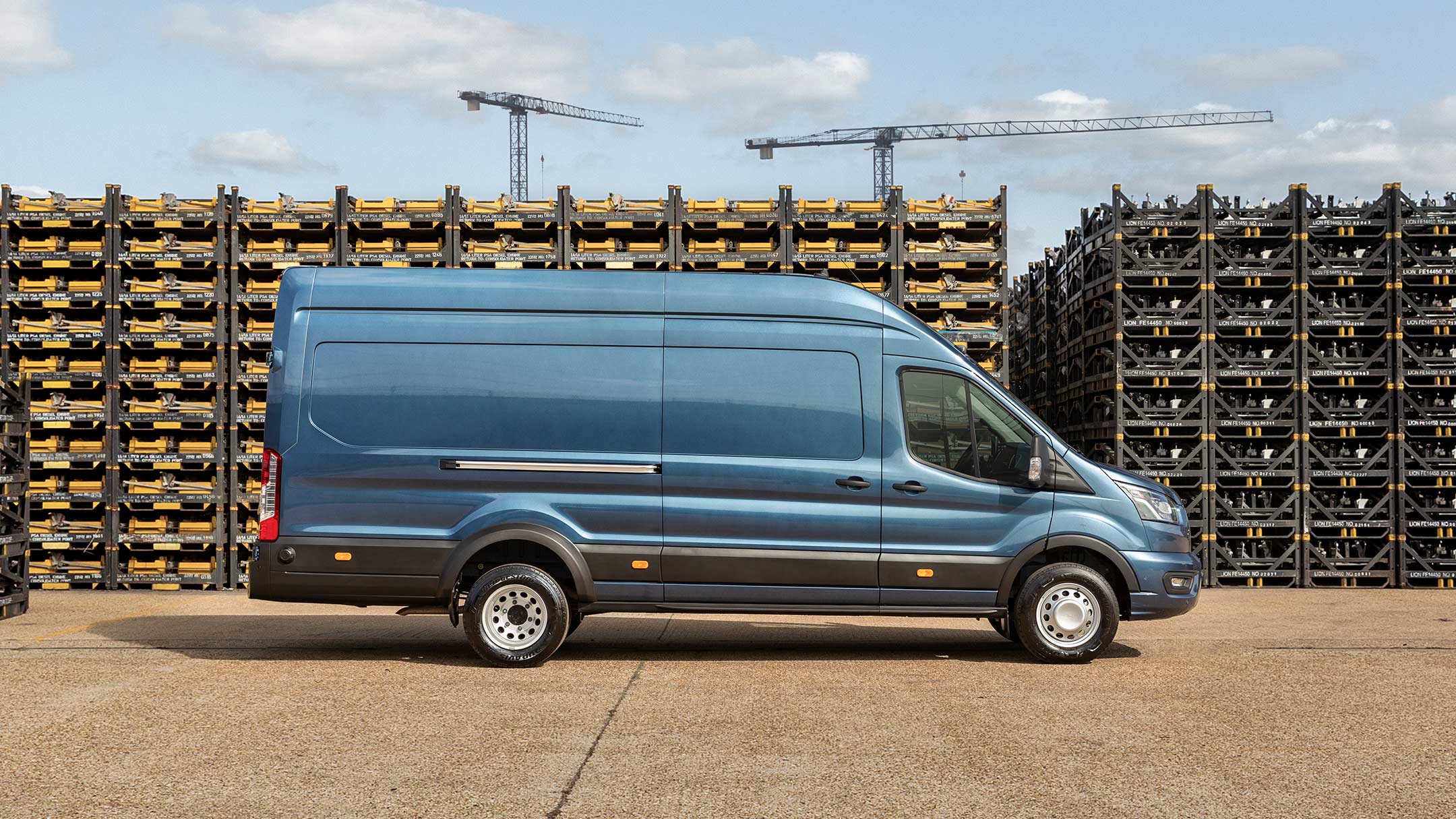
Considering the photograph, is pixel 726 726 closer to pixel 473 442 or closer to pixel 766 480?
→ pixel 766 480

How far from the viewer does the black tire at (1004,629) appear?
30.5ft

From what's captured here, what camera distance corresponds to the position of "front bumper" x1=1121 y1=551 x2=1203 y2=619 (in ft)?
29.5

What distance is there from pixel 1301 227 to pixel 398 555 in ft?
41.6

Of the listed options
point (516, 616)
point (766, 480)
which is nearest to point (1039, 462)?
point (766, 480)

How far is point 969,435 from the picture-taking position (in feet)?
29.7

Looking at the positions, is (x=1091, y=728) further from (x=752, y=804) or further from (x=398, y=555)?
(x=398, y=555)

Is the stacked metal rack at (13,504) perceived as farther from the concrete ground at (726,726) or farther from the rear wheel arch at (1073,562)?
the rear wheel arch at (1073,562)

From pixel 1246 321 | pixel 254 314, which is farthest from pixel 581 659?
pixel 1246 321

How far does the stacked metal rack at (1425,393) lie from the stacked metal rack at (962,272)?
5124mm

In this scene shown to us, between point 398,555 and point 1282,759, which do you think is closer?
point 1282,759

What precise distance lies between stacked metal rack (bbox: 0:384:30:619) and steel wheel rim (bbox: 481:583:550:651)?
231 inches

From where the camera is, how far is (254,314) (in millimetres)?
16375

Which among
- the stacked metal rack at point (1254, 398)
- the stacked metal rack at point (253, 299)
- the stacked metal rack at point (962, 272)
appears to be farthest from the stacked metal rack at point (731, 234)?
Answer: the stacked metal rack at point (1254, 398)

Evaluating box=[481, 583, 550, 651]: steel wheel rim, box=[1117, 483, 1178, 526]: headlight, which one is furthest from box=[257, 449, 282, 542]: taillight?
box=[1117, 483, 1178, 526]: headlight
